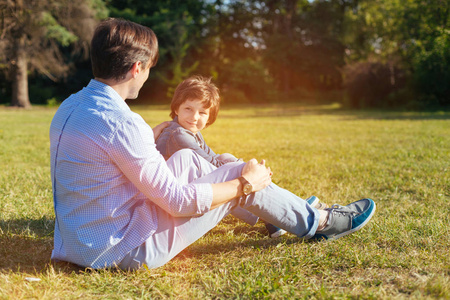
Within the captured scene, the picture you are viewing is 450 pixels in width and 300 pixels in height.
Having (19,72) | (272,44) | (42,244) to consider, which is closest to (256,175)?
(42,244)

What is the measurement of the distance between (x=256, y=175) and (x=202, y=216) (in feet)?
1.28

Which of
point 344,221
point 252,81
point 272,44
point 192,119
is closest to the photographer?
point 344,221

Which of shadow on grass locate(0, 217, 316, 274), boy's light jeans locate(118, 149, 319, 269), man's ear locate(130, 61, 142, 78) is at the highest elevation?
man's ear locate(130, 61, 142, 78)

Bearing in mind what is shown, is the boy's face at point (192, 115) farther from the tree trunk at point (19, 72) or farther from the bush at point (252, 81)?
the bush at point (252, 81)

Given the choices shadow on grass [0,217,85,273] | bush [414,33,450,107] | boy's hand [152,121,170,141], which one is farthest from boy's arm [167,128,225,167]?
bush [414,33,450,107]

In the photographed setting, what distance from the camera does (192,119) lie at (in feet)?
11.7

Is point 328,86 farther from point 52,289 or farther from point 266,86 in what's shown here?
point 52,289

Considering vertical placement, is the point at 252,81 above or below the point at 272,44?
below

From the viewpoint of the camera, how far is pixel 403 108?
23094 millimetres

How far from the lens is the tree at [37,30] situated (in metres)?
21.2

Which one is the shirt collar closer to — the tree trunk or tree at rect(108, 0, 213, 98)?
the tree trunk

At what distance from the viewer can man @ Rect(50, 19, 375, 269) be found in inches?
78.7

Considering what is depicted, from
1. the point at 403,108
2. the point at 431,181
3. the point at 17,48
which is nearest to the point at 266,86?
the point at 403,108

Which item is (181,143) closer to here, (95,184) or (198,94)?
(198,94)
